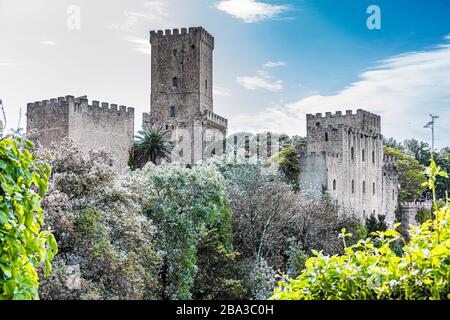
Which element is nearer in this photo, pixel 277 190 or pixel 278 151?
pixel 277 190

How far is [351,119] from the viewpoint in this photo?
125 feet

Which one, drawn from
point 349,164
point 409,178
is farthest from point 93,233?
point 409,178

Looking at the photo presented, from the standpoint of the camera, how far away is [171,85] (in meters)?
42.6

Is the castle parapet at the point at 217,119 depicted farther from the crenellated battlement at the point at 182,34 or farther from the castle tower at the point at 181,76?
the crenellated battlement at the point at 182,34

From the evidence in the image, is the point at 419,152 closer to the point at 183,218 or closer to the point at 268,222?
the point at 268,222

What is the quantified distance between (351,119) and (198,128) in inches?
318

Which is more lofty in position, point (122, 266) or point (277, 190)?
point (277, 190)

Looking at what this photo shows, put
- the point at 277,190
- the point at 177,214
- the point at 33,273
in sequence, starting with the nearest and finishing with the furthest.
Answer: the point at 33,273, the point at 177,214, the point at 277,190

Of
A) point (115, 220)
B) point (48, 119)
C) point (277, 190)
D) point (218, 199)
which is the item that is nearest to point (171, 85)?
point (48, 119)

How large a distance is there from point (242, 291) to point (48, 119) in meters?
12.6

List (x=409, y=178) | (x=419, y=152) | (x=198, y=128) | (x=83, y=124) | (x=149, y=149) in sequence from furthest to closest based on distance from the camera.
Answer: (x=419, y=152) → (x=409, y=178) → (x=198, y=128) → (x=149, y=149) → (x=83, y=124)

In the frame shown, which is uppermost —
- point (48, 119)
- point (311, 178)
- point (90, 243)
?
point (48, 119)
